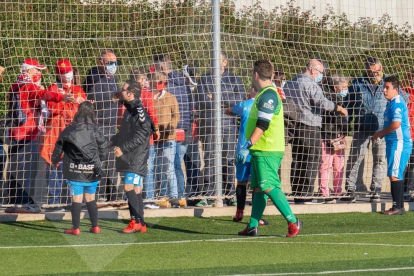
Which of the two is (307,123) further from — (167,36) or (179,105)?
(167,36)

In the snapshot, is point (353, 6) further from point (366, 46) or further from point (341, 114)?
point (341, 114)

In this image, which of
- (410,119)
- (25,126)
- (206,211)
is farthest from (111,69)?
(410,119)

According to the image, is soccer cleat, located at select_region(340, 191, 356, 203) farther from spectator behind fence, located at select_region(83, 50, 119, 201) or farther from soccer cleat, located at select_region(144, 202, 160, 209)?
spectator behind fence, located at select_region(83, 50, 119, 201)

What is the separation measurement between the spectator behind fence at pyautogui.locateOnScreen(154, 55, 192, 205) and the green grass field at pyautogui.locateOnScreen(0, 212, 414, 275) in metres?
1.09

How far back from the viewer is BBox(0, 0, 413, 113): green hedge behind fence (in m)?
12.6

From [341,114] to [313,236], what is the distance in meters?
3.49

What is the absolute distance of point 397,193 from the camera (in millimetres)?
12469

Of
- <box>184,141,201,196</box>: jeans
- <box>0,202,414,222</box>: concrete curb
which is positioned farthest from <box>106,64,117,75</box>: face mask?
<box>0,202,414,222</box>: concrete curb

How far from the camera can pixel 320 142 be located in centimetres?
1309

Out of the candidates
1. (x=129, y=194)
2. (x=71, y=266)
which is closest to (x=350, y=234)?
(x=129, y=194)

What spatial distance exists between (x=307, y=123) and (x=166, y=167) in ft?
6.92

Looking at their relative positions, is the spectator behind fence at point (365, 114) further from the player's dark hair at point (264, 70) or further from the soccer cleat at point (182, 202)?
the player's dark hair at point (264, 70)

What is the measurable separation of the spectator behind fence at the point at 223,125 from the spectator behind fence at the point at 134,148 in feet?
6.43

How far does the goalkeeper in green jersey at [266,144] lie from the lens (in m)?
9.55
